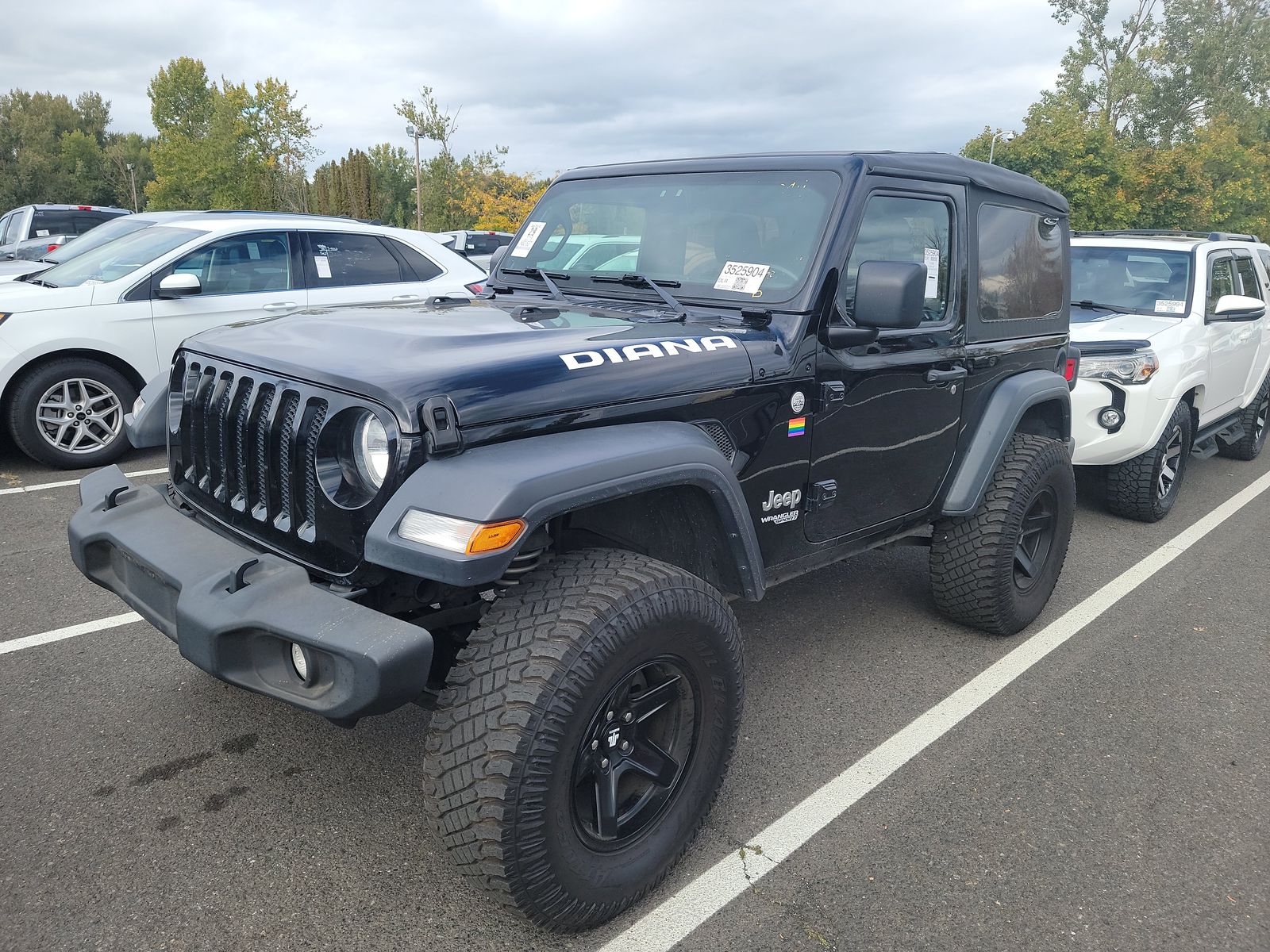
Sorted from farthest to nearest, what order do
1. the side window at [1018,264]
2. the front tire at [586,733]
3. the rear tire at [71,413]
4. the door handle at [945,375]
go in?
1. the rear tire at [71,413]
2. the side window at [1018,264]
3. the door handle at [945,375]
4. the front tire at [586,733]

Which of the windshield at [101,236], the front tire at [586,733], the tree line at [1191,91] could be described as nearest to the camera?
the front tire at [586,733]

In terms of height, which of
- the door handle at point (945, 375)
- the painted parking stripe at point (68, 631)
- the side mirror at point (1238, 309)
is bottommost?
the painted parking stripe at point (68, 631)

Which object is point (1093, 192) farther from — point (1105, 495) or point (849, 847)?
point (849, 847)

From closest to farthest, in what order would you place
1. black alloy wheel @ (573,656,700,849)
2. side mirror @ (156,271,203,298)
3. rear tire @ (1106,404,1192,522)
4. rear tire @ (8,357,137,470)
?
1. black alloy wheel @ (573,656,700,849)
2. rear tire @ (1106,404,1192,522)
3. rear tire @ (8,357,137,470)
4. side mirror @ (156,271,203,298)

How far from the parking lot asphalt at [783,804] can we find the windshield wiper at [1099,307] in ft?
10.0

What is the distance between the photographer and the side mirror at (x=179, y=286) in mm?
6211

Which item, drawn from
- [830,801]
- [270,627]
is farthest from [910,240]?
[270,627]

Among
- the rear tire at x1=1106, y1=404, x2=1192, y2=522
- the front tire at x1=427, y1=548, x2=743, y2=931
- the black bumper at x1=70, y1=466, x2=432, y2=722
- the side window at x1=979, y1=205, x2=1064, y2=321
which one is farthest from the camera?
the rear tire at x1=1106, y1=404, x2=1192, y2=522

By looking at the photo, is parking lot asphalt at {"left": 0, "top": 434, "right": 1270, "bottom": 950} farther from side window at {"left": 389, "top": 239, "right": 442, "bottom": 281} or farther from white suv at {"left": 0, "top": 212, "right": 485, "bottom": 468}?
side window at {"left": 389, "top": 239, "right": 442, "bottom": 281}

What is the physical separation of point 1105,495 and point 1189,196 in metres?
26.0

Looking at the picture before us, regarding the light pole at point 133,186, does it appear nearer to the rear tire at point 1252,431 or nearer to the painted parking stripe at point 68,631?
the painted parking stripe at point 68,631

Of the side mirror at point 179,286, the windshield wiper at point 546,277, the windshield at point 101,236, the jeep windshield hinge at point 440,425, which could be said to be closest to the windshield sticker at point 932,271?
the windshield wiper at point 546,277

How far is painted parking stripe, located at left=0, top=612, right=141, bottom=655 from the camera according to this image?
3633 mm

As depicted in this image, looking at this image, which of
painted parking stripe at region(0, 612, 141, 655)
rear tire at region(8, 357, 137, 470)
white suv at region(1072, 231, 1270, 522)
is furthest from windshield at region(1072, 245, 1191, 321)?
rear tire at region(8, 357, 137, 470)
